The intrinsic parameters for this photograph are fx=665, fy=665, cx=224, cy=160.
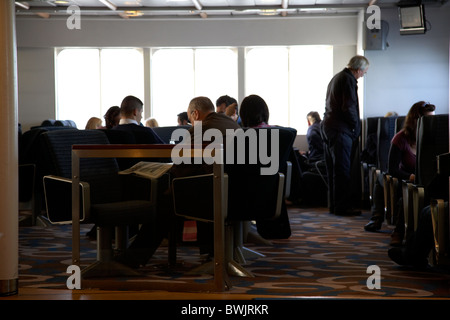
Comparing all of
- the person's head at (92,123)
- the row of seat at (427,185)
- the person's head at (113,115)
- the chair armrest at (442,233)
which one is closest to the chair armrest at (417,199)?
the row of seat at (427,185)

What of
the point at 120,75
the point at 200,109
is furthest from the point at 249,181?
the point at 120,75

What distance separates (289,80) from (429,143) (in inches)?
328

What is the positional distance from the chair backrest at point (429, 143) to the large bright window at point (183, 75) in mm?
8202

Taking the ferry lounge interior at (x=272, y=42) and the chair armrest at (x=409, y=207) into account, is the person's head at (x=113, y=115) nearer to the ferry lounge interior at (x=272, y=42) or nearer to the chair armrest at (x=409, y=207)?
the ferry lounge interior at (x=272, y=42)

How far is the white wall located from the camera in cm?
1041

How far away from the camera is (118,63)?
1223cm

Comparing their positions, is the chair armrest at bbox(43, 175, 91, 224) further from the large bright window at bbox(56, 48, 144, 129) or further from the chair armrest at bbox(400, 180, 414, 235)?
the large bright window at bbox(56, 48, 144, 129)

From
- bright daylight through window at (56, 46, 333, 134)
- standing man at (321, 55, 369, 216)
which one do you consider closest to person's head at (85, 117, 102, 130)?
standing man at (321, 55, 369, 216)

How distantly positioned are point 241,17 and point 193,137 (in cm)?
789

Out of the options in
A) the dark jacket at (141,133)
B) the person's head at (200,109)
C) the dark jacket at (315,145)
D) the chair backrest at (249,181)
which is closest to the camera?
the chair backrest at (249,181)

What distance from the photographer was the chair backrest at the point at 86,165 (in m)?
3.79

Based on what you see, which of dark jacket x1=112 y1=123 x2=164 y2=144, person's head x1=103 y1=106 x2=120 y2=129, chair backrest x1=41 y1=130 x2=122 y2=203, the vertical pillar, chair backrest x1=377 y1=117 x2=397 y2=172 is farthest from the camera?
chair backrest x1=377 y1=117 x2=397 y2=172

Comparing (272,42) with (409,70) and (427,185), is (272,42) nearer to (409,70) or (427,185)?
(409,70)

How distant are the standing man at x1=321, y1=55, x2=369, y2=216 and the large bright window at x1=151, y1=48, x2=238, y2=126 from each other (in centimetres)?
525
